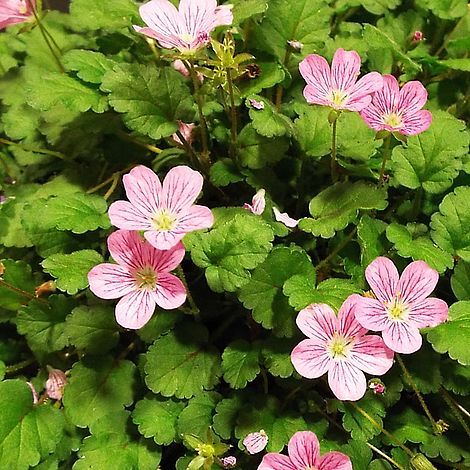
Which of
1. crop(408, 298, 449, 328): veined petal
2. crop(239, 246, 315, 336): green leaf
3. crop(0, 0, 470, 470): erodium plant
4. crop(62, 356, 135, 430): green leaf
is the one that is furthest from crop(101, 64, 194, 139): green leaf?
crop(408, 298, 449, 328): veined petal

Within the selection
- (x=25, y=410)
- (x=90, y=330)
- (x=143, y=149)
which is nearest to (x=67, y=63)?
(x=143, y=149)

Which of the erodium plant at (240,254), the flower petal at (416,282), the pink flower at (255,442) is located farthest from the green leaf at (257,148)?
the pink flower at (255,442)

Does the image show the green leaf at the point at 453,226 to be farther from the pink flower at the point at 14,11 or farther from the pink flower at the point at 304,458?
the pink flower at the point at 14,11

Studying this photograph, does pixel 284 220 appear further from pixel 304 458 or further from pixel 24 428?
pixel 24 428

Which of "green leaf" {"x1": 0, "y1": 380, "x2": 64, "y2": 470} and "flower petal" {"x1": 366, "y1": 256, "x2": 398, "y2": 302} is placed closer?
"flower petal" {"x1": 366, "y1": 256, "x2": 398, "y2": 302}

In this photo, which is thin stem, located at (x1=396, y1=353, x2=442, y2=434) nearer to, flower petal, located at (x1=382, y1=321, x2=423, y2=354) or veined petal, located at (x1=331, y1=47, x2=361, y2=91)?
flower petal, located at (x1=382, y1=321, x2=423, y2=354)

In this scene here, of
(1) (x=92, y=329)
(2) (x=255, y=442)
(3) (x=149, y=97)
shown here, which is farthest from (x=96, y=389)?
(3) (x=149, y=97)
